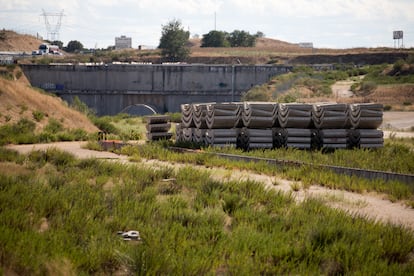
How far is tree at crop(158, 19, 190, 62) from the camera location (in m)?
107

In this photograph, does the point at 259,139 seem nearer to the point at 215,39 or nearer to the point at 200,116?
the point at 200,116

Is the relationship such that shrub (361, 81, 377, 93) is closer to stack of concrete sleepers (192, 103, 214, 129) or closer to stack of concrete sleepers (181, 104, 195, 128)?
stack of concrete sleepers (181, 104, 195, 128)

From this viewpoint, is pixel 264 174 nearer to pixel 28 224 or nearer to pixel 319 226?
pixel 319 226

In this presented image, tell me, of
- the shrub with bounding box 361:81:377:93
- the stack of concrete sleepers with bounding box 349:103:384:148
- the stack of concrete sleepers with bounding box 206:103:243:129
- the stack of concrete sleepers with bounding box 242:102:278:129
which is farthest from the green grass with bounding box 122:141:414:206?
the shrub with bounding box 361:81:377:93

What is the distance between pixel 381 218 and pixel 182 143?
39.3ft

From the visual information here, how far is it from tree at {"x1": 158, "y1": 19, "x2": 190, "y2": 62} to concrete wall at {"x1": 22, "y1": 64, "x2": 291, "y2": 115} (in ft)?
106

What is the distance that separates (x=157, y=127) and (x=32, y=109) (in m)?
9.75

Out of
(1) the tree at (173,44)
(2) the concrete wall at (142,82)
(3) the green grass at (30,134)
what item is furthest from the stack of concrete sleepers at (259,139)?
(1) the tree at (173,44)

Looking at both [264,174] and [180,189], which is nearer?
[180,189]

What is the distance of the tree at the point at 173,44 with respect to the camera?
4195 inches

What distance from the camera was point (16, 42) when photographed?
140 m

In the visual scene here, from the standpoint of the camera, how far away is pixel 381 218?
36.7 feet

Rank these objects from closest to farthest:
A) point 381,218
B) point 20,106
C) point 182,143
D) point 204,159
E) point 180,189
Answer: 1. point 381,218
2. point 180,189
3. point 204,159
4. point 182,143
5. point 20,106

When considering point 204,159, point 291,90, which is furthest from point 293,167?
point 291,90
